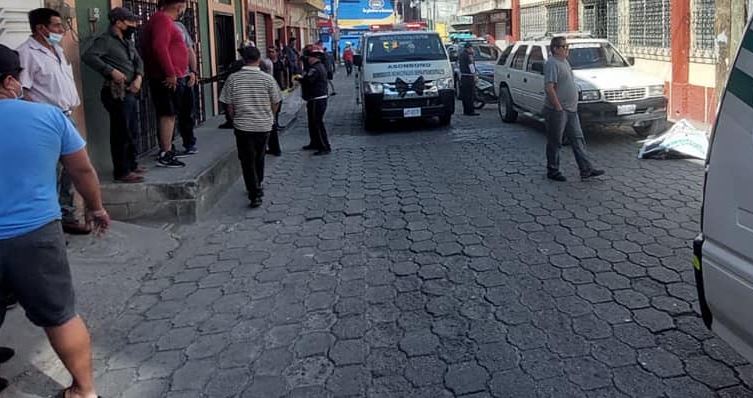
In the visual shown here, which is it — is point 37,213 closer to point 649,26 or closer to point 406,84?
point 406,84

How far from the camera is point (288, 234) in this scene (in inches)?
258

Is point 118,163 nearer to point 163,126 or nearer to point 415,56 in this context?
point 163,126

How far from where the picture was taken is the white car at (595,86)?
35.0 ft

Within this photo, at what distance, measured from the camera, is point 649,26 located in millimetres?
15570

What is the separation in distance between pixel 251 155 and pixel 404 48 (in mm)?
6675

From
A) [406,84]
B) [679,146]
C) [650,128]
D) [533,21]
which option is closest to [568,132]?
[679,146]

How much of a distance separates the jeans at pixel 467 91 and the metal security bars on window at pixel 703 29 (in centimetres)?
448

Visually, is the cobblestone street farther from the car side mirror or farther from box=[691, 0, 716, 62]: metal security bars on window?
box=[691, 0, 716, 62]: metal security bars on window

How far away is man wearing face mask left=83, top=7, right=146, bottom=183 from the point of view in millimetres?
6551

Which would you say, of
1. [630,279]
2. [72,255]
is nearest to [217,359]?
[72,255]

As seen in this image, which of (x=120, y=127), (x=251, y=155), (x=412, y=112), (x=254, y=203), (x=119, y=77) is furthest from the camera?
(x=412, y=112)

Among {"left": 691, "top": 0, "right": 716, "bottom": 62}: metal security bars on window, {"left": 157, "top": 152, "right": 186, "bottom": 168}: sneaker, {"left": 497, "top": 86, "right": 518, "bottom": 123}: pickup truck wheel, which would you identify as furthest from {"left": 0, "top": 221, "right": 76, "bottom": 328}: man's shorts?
{"left": 691, "top": 0, "right": 716, "bottom": 62}: metal security bars on window

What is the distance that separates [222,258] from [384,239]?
1443 mm

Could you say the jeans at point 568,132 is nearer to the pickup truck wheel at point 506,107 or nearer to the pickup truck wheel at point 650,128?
the pickup truck wheel at point 650,128
